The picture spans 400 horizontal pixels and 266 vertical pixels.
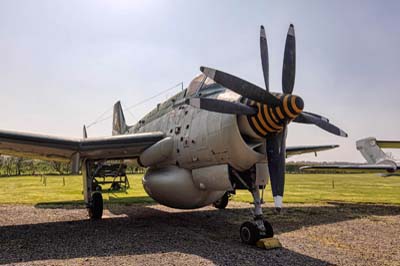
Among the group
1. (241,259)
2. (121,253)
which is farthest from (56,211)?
(241,259)

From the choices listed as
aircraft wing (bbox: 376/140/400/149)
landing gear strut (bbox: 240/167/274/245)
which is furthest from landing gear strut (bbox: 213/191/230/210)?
aircraft wing (bbox: 376/140/400/149)

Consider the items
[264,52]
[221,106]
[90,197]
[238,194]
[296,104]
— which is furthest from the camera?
[238,194]

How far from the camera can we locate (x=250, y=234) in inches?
346

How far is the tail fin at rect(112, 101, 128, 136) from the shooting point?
21516 millimetres

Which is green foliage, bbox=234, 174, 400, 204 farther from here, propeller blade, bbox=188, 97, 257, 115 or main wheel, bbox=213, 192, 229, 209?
propeller blade, bbox=188, 97, 257, 115

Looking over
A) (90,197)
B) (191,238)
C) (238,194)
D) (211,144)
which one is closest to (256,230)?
(191,238)

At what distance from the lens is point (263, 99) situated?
311 inches

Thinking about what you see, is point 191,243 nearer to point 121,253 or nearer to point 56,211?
point 121,253

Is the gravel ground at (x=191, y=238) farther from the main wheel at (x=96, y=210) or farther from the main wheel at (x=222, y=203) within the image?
the main wheel at (x=222, y=203)

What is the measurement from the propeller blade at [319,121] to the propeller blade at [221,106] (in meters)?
1.77

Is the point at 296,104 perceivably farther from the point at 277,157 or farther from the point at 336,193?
the point at 336,193

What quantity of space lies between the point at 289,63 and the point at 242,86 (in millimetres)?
1696

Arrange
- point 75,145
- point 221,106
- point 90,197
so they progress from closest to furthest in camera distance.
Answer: point 221,106, point 75,145, point 90,197

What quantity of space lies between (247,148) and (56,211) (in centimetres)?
1110
